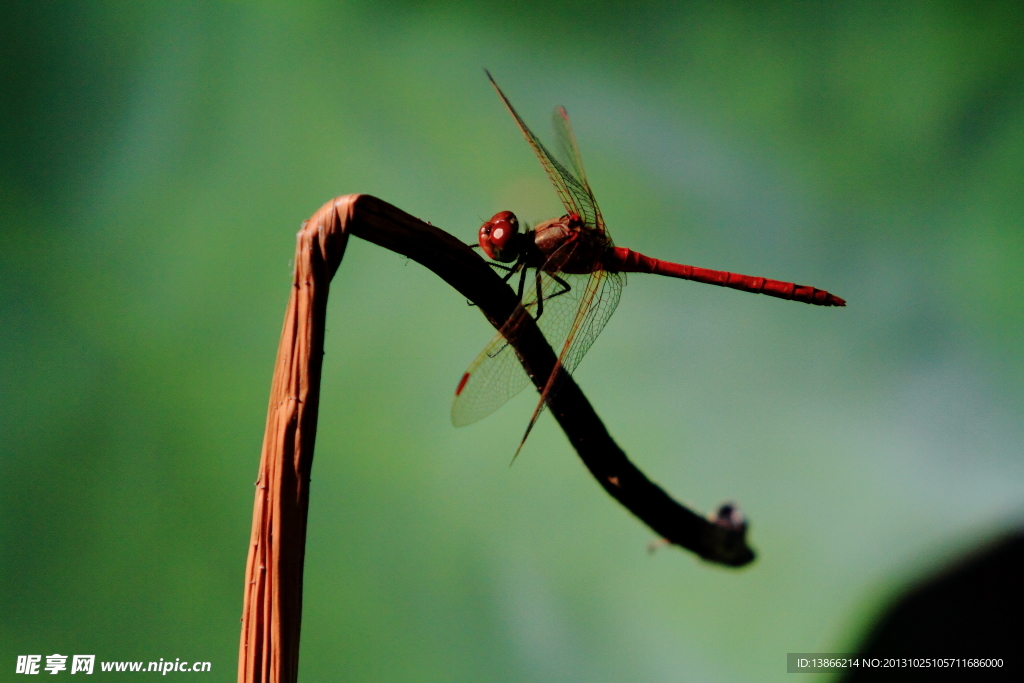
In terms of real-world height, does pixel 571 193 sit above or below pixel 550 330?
above

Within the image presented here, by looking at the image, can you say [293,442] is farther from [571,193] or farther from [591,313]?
[571,193]

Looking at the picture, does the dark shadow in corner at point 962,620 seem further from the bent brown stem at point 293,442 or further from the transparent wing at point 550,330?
the bent brown stem at point 293,442

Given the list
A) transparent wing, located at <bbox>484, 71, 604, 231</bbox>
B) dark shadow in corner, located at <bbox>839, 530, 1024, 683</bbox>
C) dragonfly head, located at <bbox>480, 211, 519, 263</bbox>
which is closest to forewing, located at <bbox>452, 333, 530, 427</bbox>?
dragonfly head, located at <bbox>480, 211, 519, 263</bbox>

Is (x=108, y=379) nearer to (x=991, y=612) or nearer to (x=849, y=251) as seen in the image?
(x=849, y=251)

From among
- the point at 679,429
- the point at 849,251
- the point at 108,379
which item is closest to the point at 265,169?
the point at 108,379

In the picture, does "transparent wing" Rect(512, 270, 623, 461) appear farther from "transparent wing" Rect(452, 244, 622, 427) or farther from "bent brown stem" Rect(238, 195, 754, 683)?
"bent brown stem" Rect(238, 195, 754, 683)

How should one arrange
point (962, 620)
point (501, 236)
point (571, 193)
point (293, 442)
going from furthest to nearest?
point (962, 620) → point (571, 193) → point (501, 236) → point (293, 442)

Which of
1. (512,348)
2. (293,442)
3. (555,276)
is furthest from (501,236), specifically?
(293,442)
